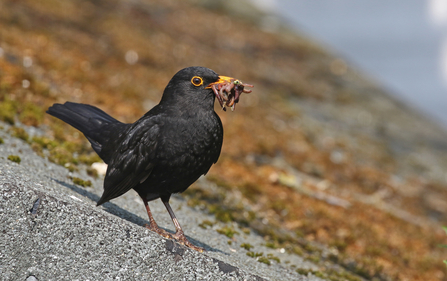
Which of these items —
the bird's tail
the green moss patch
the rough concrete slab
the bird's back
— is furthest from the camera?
the green moss patch

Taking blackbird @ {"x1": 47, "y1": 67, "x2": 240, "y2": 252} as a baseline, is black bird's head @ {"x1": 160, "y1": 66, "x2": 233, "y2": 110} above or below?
above

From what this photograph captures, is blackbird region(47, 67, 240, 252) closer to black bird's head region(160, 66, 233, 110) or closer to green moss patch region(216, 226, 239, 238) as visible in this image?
black bird's head region(160, 66, 233, 110)

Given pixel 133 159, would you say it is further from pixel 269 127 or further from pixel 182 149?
pixel 269 127

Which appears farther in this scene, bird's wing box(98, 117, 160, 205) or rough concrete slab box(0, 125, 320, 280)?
bird's wing box(98, 117, 160, 205)

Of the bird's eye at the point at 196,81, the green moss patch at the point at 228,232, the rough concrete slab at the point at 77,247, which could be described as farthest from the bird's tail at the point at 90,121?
the green moss patch at the point at 228,232

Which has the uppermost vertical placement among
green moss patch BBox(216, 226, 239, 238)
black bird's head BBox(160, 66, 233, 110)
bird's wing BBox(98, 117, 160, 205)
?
black bird's head BBox(160, 66, 233, 110)

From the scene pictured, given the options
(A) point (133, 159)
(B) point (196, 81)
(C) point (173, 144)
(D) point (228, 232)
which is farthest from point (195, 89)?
(D) point (228, 232)

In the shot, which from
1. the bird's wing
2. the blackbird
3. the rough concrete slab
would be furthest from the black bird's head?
the rough concrete slab

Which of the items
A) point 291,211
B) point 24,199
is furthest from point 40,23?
point 24,199

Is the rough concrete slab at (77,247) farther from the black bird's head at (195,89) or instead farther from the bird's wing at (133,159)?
the black bird's head at (195,89)

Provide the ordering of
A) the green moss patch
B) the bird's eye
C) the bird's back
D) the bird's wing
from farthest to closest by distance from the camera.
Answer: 1. the green moss patch
2. the bird's eye
3. the bird's wing
4. the bird's back
